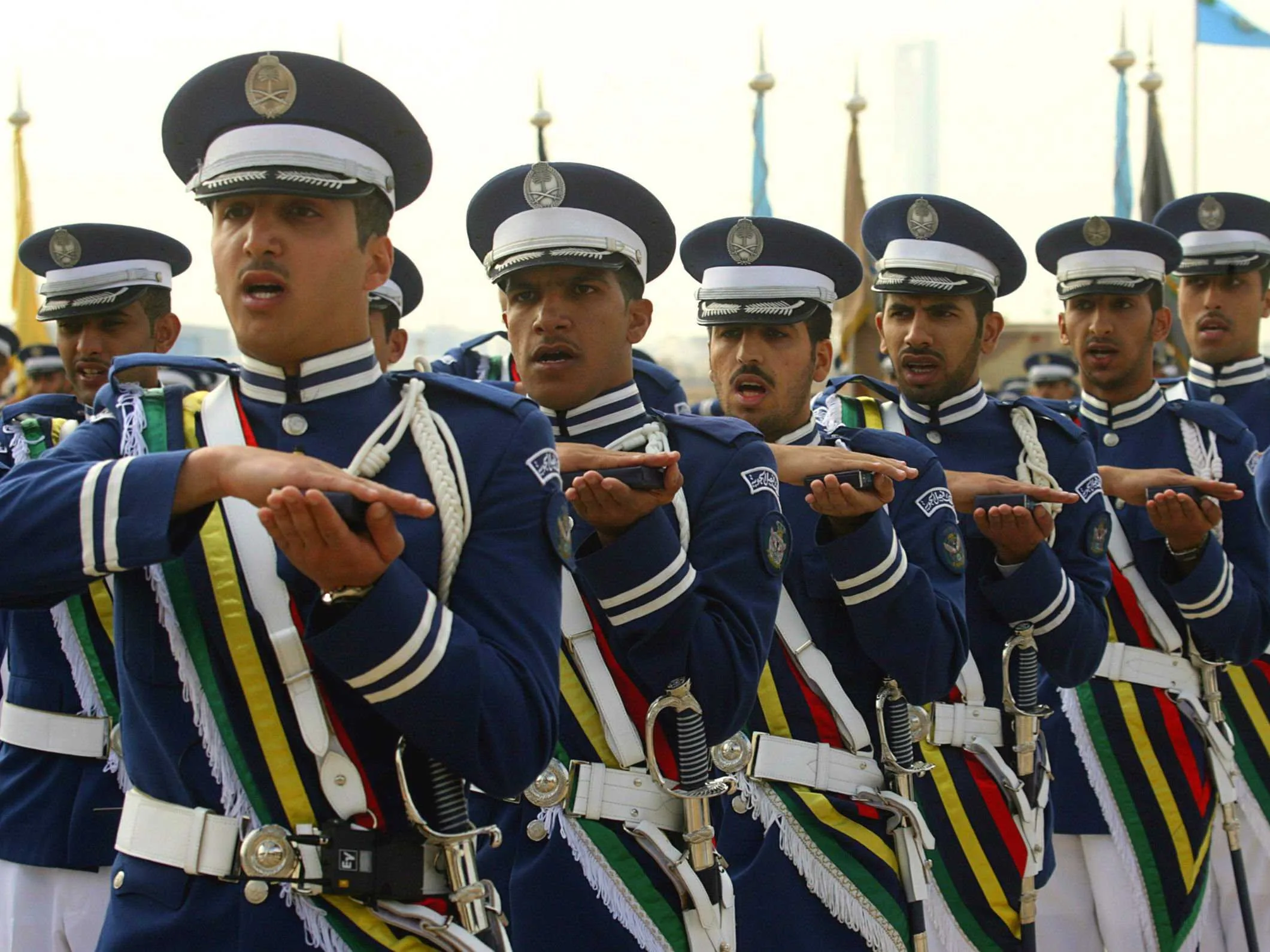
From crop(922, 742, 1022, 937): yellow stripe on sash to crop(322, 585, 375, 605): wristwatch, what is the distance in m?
2.84

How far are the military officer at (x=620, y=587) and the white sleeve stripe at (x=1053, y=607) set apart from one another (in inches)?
54.1

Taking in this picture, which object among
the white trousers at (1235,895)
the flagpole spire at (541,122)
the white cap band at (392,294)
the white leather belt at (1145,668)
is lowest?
the white trousers at (1235,895)

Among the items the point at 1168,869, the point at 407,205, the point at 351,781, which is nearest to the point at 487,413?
the point at 407,205

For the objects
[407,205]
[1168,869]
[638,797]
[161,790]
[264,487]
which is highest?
[407,205]

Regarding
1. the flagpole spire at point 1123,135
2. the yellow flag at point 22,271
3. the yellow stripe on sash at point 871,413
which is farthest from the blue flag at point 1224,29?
the yellow stripe on sash at point 871,413

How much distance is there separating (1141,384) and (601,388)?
10.2ft

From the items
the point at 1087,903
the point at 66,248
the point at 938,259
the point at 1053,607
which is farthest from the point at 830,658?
the point at 66,248

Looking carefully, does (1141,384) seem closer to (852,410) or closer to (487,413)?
(852,410)

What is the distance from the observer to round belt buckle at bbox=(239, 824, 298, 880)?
2.57 metres

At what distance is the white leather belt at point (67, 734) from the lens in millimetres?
4676

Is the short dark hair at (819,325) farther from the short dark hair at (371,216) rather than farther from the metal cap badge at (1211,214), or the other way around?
the metal cap badge at (1211,214)

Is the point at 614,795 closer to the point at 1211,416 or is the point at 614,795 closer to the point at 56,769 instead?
the point at 56,769

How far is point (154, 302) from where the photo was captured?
560cm

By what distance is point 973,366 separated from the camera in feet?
18.0
